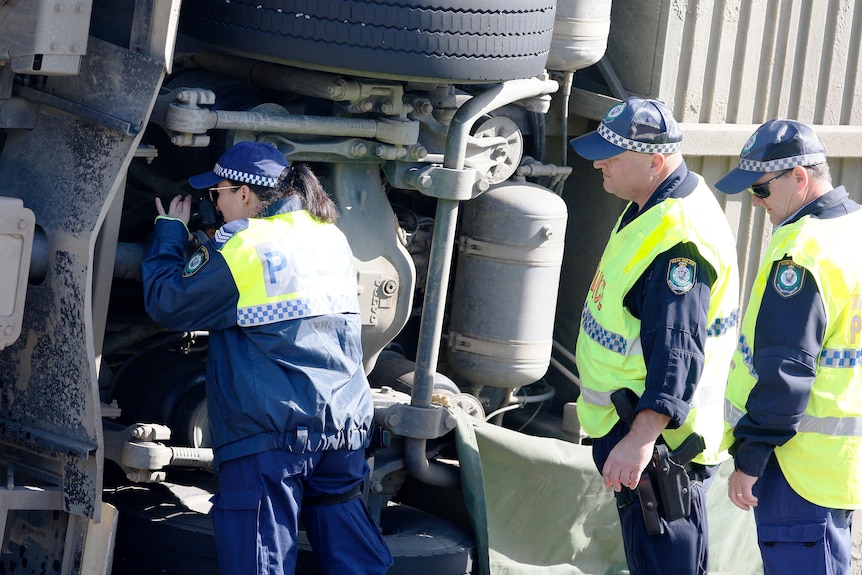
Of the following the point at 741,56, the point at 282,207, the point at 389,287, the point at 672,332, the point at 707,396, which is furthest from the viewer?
the point at 741,56

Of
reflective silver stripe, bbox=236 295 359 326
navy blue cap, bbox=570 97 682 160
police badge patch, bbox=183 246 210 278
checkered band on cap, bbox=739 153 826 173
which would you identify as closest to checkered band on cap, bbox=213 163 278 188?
police badge patch, bbox=183 246 210 278

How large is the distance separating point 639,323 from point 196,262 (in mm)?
1217

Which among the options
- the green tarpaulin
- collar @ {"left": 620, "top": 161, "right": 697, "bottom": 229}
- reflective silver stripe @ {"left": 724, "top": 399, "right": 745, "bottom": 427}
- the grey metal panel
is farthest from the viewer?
the grey metal panel

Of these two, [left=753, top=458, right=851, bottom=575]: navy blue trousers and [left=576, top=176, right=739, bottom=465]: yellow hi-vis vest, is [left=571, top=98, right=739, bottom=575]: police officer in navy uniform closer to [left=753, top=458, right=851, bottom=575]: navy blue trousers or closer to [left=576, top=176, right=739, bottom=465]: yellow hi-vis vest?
[left=576, top=176, right=739, bottom=465]: yellow hi-vis vest

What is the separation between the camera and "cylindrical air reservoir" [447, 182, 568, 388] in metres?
4.76

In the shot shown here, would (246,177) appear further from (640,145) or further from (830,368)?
(830,368)

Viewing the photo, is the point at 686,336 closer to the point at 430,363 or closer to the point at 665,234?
the point at 665,234

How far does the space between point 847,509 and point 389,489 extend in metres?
1.50

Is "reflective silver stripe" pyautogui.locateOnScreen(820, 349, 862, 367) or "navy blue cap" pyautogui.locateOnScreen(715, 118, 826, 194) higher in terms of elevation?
"navy blue cap" pyautogui.locateOnScreen(715, 118, 826, 194)

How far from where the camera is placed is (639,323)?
147 inches

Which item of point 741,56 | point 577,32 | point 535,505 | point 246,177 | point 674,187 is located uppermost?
point 741,56

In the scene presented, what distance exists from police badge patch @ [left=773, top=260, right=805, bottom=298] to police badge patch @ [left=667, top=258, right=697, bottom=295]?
0.25 metres

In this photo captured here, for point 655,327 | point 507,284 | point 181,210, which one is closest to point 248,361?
point 181,210

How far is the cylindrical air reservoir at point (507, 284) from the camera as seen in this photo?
15.6 feet
